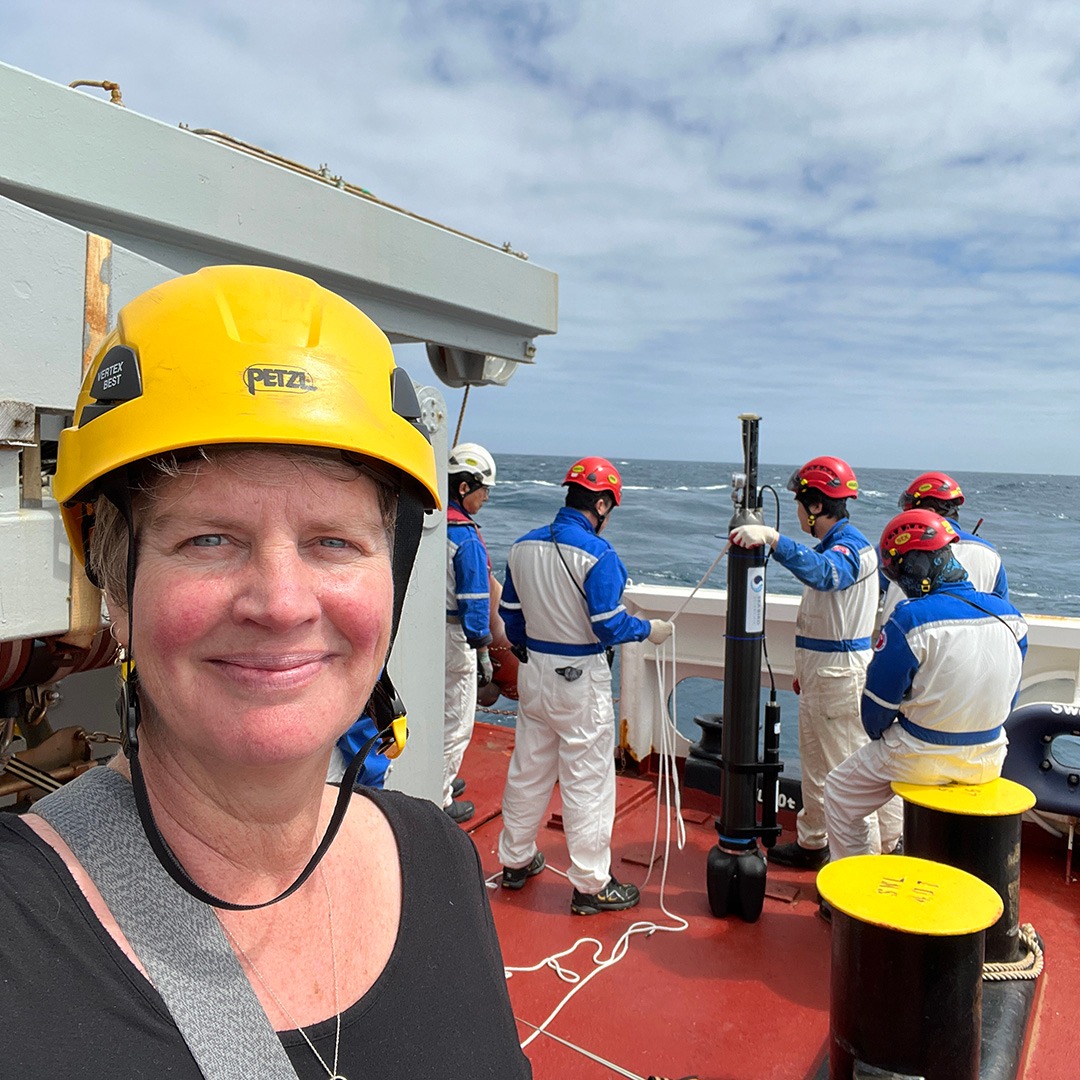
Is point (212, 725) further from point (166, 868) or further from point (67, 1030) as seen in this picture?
point (67, 1030)

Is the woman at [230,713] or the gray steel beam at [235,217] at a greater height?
the gray steel beam at [235,217]

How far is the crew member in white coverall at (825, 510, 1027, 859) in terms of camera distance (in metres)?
3.83

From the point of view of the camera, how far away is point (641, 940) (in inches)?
162

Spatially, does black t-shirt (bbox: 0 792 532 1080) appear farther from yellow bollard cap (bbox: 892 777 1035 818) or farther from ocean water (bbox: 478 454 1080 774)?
ocean water (bbox: 478 454 1080 774)

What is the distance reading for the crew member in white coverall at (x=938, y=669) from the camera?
3.83 metres

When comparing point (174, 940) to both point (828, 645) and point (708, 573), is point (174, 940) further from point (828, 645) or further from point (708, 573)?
point (828, 645)

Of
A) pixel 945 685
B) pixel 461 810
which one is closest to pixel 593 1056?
pixel 945 685

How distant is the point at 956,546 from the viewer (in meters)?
5.38

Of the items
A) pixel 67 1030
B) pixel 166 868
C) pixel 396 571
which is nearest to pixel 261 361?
pixel 396 571

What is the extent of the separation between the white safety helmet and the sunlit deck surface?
7.27 ft

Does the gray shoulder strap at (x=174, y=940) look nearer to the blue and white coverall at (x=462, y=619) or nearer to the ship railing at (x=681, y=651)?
the blue and white coverall at (x=462, y=619)

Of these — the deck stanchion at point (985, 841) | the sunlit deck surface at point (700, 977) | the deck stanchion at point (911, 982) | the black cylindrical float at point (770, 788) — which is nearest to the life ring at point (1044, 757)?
the sunlit deck surface at point (700, 977)

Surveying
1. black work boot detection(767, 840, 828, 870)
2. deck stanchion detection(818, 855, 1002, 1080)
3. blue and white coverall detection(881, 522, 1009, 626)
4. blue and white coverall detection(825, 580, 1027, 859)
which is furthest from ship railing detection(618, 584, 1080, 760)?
deck stanchion detection(818, 855, 1002, 1080)

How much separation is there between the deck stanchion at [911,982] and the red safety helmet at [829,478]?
8.99 ft
